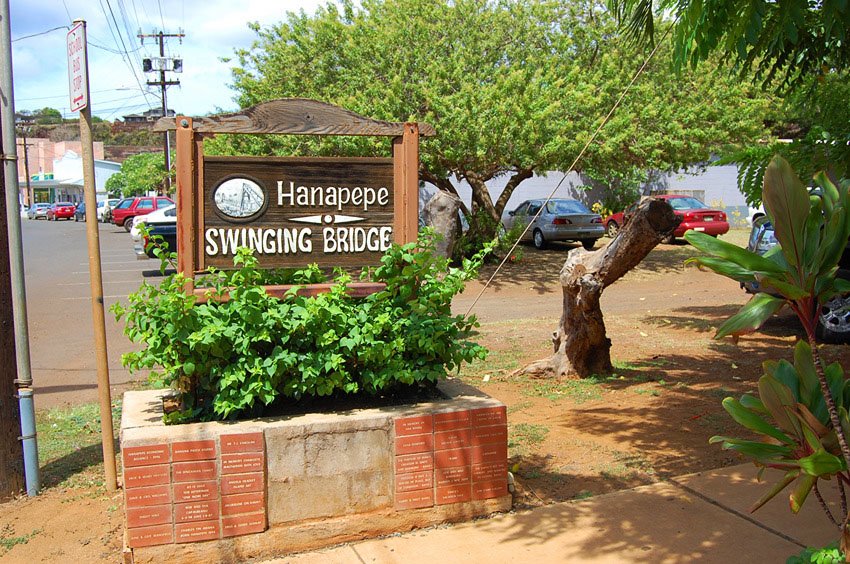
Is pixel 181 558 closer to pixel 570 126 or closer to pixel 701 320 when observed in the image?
pixel 701 320

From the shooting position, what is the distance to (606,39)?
2048 centimetres

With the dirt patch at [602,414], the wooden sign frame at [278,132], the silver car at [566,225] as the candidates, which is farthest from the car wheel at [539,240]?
the wooden sign frame at [278,132]

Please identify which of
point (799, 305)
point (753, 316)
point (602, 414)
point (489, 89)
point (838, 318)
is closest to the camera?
point (753, 316)

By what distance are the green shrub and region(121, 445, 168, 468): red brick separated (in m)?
0.40

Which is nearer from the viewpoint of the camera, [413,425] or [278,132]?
[413,425]

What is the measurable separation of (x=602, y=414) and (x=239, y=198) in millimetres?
3794

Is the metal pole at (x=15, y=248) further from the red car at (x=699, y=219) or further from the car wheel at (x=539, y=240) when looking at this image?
the red car at (x=699, y=219)

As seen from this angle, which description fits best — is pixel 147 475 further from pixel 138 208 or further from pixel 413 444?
pixel 138 208

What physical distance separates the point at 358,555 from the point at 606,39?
60.7 feet

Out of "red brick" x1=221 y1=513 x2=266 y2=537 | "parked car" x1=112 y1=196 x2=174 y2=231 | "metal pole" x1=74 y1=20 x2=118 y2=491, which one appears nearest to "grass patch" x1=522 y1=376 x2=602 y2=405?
"red brick" x1=221 y1=513 x2=266 y2=537

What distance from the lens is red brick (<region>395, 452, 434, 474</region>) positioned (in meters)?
4.65

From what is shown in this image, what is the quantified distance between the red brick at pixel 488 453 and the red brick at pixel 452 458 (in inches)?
1.9

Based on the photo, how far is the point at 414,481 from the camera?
4.68m

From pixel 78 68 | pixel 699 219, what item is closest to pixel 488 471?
pixel 78 68
